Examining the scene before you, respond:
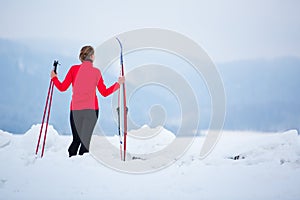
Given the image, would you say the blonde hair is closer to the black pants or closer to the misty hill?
the misty hill

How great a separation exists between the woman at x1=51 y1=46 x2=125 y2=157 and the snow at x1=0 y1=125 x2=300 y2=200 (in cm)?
16

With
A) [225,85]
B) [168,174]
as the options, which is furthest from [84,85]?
[225,85]

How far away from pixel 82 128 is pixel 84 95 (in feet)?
0.73

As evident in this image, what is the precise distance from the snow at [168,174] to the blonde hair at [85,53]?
0.58 metres

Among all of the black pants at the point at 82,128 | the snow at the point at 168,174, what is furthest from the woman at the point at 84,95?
the snow at the point at 168,174

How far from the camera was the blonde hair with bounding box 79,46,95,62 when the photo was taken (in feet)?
8.29

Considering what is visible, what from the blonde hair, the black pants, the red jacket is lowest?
the black pants

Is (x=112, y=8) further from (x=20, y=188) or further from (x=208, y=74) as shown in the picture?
(x=20, y=188)

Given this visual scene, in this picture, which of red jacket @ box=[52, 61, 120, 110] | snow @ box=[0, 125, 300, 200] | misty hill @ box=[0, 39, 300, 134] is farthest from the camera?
misty hill @ box=[0, 39, 300, 134]

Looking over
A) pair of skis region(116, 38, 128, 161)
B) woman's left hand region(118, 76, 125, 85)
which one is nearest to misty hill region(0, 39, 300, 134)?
pair of skis region(116, 38, 128, 161)

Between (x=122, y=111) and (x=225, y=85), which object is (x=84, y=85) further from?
(x=225, y=85)

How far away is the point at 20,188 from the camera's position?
82.5 inches

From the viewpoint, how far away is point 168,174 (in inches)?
86.6

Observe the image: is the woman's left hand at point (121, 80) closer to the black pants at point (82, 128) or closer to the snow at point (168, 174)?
the black pants at point (82, 128)
